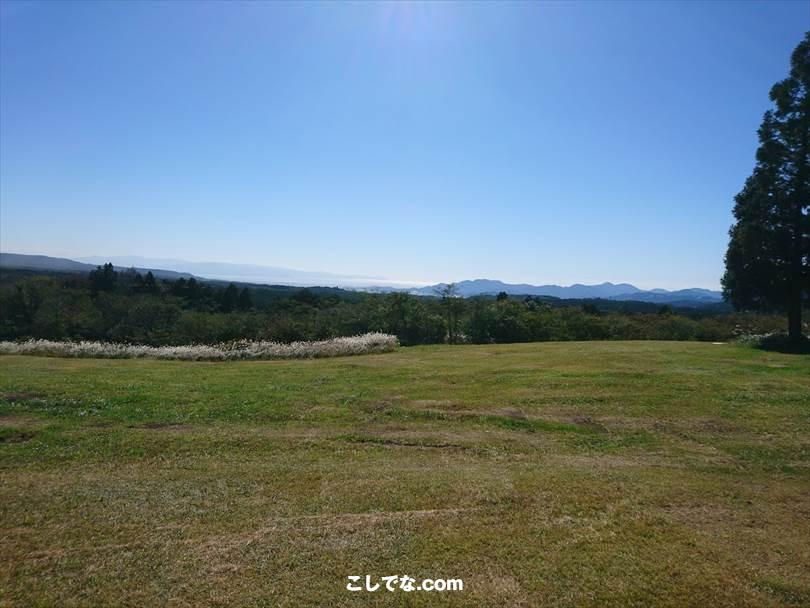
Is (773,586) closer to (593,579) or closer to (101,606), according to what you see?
(593,579)

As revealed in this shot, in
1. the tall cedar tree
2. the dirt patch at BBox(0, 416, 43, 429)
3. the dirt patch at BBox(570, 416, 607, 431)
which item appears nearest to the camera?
the dirt patch at BBox(0, 416, 43, 429)

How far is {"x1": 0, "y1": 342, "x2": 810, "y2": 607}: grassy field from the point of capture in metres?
3.93

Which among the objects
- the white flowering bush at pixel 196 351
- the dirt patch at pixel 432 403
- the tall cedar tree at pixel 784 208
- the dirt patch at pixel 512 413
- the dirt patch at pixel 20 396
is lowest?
the white flowering bush at pixel 196 351

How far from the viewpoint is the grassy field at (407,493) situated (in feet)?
12.9

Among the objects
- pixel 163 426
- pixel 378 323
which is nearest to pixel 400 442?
pixel 163 426

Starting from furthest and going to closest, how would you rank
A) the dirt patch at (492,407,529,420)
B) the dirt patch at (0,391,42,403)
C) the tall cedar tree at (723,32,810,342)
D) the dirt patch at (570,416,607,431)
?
the tall cedar tree at (723,32,810,342), the dirt patch at (0,391,42,403), the dirt patch at (492,407,529,420), the dirt patch at (570,416,607,431)

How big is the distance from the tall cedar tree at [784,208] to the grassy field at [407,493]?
28.2 feet

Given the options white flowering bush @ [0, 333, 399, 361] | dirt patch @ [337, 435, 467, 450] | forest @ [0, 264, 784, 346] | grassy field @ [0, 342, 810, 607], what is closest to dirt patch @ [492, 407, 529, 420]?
grassy field @ [0, 342, 810, 607]

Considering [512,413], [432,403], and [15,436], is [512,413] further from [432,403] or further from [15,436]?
[15,436]

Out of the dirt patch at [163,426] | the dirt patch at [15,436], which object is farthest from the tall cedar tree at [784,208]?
the dirt patch at [15,436]

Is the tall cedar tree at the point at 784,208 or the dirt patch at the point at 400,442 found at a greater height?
the tall cedar tree at the point at 784,208

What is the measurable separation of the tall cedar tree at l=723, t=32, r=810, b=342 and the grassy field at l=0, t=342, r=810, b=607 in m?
8.61

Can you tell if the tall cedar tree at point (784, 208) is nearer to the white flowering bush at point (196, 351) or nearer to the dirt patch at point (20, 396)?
the white flowering bush at point (196, 351)

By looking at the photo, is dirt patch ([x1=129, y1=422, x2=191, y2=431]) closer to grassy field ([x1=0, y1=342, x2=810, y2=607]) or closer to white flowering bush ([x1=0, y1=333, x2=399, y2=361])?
grassy field ([x1=0, y1=342, x2=810, y2=607])
